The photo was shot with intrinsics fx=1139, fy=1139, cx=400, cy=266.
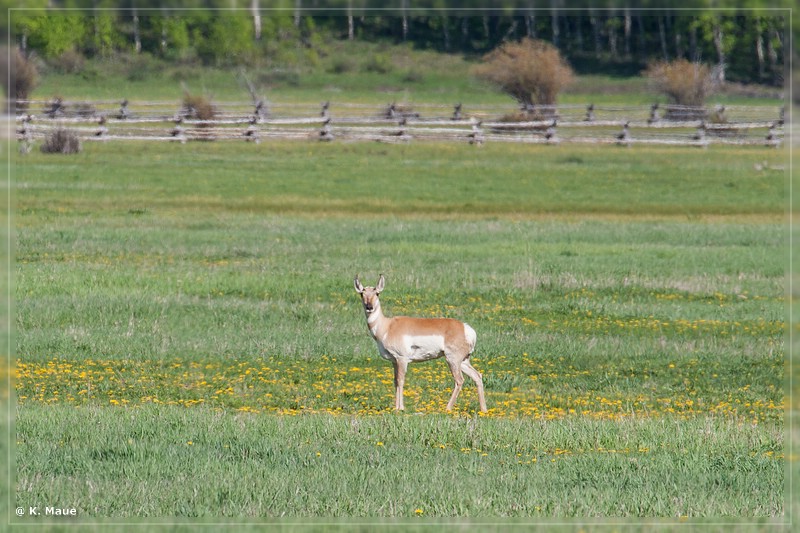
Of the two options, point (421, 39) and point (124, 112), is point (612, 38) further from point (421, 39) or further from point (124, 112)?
point (124, 112)

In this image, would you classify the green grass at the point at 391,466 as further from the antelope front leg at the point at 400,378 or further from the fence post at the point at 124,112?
the fence post at the point at 124,112

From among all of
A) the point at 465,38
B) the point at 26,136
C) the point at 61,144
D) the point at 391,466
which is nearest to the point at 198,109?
the point at 26,136

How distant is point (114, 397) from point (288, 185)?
3047cm

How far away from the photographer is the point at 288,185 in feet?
144

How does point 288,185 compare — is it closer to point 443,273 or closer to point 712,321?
point 443,273

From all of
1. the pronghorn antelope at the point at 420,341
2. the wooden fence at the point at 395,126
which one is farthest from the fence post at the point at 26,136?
the pronghorn antelope at the point at 420,341

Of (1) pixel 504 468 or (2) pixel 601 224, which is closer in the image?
(1) pixel 504 468

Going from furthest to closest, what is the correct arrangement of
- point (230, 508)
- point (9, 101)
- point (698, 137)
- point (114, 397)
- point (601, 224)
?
point (698, 137), point (601, 224), point (114, 397), point (230, 508), point (9, 101)

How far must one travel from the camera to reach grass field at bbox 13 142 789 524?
26.2 ft

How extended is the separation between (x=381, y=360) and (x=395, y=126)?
48.5 metres

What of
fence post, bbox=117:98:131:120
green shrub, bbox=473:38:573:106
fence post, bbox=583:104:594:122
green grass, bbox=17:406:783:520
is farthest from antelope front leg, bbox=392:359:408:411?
green shrub, bbox=473:38:573:106

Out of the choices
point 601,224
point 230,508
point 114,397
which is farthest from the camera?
point 601,224

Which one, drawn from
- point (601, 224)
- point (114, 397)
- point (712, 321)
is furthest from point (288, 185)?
point (114, 397)

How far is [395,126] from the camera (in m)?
64.1
